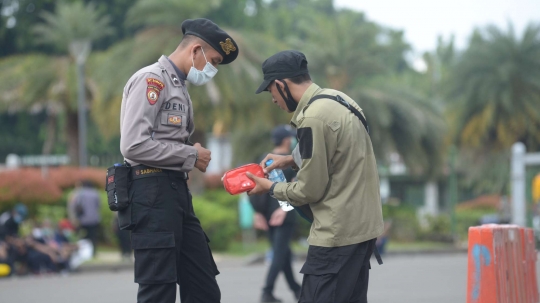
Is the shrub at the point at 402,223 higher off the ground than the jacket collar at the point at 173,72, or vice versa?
the jacket collar at the point at 173,72

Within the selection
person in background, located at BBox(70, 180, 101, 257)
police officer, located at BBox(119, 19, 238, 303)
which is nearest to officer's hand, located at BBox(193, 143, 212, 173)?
police officer, located at BBox(119, 19, 238, 303)

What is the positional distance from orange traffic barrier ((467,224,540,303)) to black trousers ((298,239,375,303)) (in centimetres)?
177

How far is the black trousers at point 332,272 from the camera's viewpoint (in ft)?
14.8

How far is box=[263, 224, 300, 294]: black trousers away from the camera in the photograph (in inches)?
338

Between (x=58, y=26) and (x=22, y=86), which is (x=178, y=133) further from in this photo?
(x=58, y=26)

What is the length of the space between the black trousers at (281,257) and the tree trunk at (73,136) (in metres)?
20.1

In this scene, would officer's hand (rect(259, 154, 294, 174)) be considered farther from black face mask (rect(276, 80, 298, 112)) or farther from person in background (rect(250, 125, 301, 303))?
person in background (rect(250, 125, 301, 303))

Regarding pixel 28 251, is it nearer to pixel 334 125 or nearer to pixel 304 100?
pixel 304 100

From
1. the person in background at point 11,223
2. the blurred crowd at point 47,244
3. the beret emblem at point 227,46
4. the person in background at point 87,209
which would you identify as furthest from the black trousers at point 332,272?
the person in background at point 87,209

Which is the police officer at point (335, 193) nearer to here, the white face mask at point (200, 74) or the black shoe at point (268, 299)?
the white face mask at point (200, 74)

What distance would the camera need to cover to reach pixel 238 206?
74.6ft

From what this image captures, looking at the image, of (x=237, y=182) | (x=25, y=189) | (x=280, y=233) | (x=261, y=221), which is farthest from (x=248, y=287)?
(x=25, y=189)

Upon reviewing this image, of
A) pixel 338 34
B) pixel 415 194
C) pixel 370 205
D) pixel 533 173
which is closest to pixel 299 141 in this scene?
pixel 370 205

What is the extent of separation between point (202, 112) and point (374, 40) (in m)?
7.97
